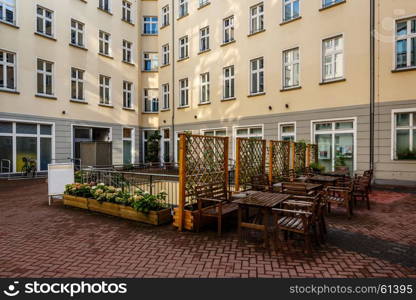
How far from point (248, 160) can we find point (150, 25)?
1954 cm

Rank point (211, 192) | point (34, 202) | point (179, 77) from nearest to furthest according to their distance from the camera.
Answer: point (211, 192), point (34, 202), point (179, 77)

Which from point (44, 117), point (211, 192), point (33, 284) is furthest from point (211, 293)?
point (44, 117)

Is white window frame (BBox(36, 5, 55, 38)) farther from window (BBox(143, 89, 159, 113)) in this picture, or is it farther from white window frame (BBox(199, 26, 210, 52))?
white window frame (BBox(199, 26, 210, 52))

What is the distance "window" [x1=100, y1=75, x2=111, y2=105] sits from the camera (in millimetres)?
19594

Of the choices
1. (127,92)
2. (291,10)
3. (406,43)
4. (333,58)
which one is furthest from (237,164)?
(127,92)

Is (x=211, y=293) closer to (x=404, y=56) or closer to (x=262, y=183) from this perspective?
(x=262, y=183)

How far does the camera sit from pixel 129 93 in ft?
71.5

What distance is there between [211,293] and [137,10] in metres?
23.9

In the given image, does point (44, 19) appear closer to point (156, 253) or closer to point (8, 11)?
point (8, 11)

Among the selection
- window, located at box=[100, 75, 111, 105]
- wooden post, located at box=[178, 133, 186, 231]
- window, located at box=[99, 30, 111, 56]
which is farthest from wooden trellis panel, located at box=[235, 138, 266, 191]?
window, located at box=[99, 30, 111, 56]

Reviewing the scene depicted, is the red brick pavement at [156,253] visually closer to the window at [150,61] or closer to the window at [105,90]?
the window at [105,90]

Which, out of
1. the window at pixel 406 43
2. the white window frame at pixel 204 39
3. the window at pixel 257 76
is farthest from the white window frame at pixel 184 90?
the window at pixel 406 43

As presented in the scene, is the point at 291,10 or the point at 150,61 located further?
the point at 150,61

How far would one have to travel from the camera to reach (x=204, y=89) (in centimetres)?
1930
